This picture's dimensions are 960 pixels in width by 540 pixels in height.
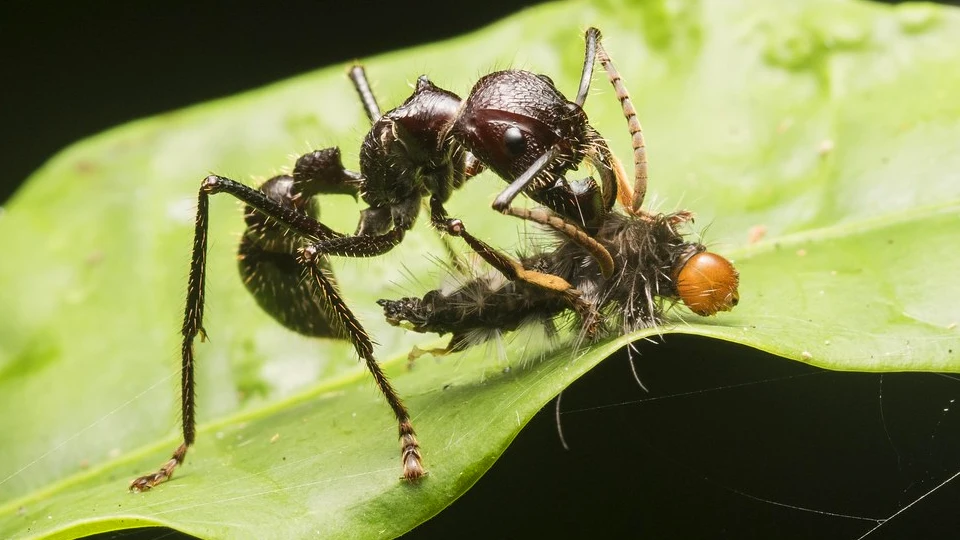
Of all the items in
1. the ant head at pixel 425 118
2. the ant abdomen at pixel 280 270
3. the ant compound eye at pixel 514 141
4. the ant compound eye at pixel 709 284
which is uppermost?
the ant head at pixel 425 118

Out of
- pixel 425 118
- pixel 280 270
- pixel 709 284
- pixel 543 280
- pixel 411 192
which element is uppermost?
pixel 425 118

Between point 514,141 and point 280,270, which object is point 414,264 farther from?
point 514,141

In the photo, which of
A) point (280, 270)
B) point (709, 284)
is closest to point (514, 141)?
point (709, 284)

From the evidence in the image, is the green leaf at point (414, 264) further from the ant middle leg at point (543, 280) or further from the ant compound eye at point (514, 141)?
the ant compound eye at point (514, 141)

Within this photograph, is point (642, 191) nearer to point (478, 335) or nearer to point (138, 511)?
point (478, 335)

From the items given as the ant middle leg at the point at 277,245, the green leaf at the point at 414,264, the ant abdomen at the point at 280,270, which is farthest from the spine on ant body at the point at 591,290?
the ant abdomen at the point at 280,270

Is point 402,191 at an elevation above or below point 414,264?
above

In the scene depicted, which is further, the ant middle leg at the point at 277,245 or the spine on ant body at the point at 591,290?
the ant middle leg at the point at 277,245

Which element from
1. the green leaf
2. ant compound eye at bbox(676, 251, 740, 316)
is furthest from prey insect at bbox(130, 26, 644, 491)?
ant compound eye at bbox(676, 251, 740, 316)
